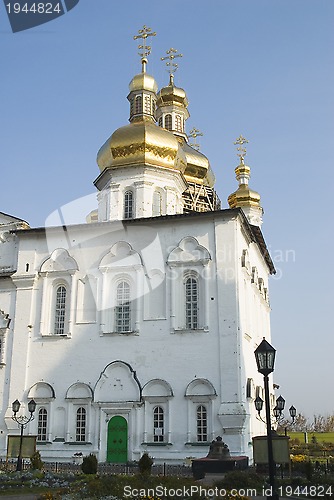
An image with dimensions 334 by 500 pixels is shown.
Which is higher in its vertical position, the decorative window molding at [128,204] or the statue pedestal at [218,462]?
the decorative window molding at [128,204]

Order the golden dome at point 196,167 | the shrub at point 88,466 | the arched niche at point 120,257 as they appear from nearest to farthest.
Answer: the shrub at point 88,466, the arched niche at point 120,257, the golden dome at point 196,167

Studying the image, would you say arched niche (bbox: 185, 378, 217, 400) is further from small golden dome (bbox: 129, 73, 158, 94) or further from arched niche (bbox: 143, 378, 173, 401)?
small golden dome (bbox: 129, 73, 158, 94)

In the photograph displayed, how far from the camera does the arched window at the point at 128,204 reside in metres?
25.8

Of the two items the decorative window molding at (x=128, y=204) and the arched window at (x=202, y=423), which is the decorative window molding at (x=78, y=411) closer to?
the arched window at (x=202, y=423)

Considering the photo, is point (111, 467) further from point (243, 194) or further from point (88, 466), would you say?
point (243, 194)

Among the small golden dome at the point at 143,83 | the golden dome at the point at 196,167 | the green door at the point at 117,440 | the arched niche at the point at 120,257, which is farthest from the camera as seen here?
the golden dome at the point at 196,167

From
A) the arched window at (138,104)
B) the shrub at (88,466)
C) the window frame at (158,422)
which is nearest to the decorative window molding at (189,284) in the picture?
the window frame at (158,422)

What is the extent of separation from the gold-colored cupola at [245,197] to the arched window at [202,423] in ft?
57.8

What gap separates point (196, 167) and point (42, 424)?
1891 centimetres

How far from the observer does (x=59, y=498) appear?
1109 cm

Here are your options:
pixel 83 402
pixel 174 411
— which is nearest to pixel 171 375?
pixel 174 411

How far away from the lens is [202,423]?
20.2 m

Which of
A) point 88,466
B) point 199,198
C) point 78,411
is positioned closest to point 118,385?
point 78,411

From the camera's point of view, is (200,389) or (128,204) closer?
(200,389)
